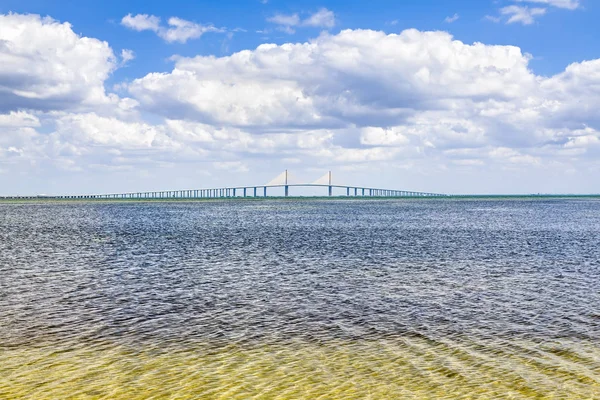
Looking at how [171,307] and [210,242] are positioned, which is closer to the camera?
[171,307]

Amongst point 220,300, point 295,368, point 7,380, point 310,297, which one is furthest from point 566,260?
point 7,380

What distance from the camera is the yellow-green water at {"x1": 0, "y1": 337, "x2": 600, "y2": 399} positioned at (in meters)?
14.1

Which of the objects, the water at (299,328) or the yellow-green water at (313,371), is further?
the water at (299,328)

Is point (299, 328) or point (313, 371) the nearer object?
point (313, 371)

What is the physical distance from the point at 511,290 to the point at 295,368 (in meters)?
16.5

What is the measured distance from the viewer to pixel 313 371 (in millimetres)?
15742

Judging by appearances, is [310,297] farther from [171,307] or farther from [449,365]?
[449,365]

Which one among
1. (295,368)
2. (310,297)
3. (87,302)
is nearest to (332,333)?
(295,368)

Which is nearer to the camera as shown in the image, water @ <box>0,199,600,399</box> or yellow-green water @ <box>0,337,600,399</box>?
yellow-green water @ <box>0,337,600,399</box>

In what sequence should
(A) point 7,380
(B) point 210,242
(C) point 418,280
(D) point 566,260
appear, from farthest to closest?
(B) point 210,242, (D) point 566,260, (C) point 418,280, (A) point 7,380

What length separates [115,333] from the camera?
1984 centimetres

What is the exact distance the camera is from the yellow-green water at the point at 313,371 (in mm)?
14086

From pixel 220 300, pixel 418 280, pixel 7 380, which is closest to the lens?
pixel 7 380

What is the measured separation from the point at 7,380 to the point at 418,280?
22143mm
